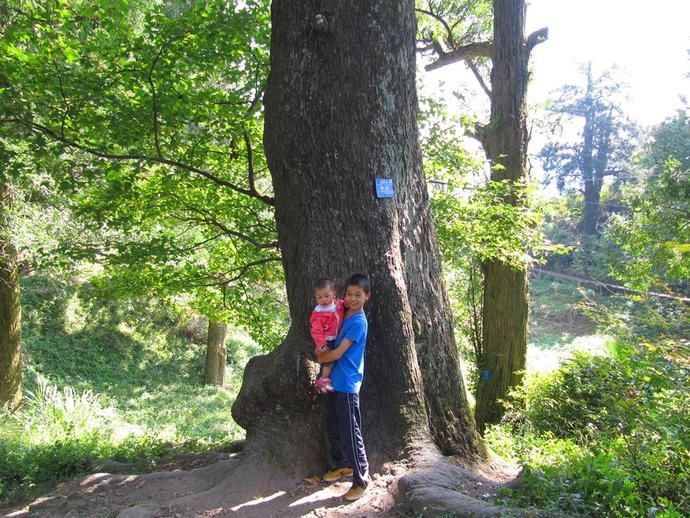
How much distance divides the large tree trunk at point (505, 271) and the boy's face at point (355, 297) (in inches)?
236

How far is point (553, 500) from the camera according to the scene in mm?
2865

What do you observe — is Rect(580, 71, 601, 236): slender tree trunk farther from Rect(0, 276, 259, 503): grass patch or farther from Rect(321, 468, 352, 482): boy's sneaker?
Rect(321, 468, 352, 482): boy's sneaker

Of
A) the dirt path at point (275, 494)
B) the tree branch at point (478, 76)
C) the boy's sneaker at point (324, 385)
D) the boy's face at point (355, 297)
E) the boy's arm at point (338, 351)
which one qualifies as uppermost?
the tree branch at point (478, 76)

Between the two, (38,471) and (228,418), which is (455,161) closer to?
(38,471)

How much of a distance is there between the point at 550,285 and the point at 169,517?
3412cm

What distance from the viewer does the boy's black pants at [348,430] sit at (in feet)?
11.1

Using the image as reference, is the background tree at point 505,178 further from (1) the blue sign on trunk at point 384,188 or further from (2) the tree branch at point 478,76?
(1) the blue sign on trunk at point 384,188

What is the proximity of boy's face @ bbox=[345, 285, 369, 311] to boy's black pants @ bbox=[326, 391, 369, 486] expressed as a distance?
0.65m

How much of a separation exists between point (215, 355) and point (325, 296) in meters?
13.4

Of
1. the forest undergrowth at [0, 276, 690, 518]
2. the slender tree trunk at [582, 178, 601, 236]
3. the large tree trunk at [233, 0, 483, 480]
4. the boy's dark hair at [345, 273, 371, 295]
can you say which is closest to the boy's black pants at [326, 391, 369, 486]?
the large tree trunk at [233, 0, 483, 480]

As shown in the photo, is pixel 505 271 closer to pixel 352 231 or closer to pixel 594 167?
pixel 352 231

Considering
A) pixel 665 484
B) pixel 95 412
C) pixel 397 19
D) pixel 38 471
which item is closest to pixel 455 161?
pixel 397 19

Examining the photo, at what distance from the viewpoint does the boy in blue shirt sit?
11.2 ft

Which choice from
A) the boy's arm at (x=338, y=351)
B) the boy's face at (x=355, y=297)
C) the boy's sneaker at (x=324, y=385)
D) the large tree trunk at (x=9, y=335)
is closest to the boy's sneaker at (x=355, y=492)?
the boy's sneaker at (x=324, y=385)
